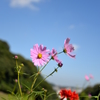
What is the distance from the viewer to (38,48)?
931mm

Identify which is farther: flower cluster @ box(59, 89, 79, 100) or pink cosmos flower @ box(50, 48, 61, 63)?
flower cluster @ box(59, 89, 79, 100)

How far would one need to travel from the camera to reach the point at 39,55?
36.4 inches

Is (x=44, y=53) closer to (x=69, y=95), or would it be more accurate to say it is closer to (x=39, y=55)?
(x=39, y=55)

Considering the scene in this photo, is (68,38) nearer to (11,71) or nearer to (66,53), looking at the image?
(66,53)

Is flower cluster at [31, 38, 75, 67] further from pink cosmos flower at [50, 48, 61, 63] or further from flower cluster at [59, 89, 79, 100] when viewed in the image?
flower cluster at [59, 89, 79, 100]

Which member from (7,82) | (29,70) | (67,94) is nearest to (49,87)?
(29,70)

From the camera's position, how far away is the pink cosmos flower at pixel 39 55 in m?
0.90

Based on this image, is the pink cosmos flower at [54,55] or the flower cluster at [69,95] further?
the flower cluster at [69,95]

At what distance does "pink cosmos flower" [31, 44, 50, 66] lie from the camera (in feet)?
2.95

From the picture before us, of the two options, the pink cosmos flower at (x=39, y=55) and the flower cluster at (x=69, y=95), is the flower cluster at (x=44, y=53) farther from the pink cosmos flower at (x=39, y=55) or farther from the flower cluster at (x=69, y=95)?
the flower cluster at (x=69, y=95)

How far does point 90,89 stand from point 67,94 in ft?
16.8

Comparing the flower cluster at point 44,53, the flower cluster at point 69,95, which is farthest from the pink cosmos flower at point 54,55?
the flower cluster at point 69,95

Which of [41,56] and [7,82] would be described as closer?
[41,56]

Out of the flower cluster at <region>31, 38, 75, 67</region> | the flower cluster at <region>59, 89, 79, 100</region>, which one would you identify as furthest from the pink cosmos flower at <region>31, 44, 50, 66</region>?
the flower cluster at <region>59, 89, 79, 100</region>
